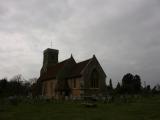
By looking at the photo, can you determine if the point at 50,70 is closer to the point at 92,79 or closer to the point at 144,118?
the point at 92,79

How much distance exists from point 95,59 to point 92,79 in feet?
12.8

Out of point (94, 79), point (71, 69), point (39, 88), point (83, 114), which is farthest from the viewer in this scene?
point (39, 88)

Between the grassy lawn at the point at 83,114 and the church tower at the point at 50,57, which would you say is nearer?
the grassy lawn at the point at 83,114

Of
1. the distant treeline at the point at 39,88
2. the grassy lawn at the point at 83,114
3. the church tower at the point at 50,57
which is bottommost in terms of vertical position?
the grassy lawn at the point at 83,114

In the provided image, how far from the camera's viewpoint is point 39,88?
212 feet

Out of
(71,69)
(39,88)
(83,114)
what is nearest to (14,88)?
(39,88)

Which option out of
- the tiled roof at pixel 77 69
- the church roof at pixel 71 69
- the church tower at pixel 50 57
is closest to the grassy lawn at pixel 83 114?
the tiled roof at pixel 77 69

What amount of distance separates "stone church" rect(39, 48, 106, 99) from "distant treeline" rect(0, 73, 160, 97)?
12.4 ft

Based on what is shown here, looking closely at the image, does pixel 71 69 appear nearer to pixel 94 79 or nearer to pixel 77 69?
pixel 77 69

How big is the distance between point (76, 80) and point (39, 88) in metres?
18.8

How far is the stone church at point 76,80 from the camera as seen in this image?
155 ft

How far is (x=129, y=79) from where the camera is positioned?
83.9 metres

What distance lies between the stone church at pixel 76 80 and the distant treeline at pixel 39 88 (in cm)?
379

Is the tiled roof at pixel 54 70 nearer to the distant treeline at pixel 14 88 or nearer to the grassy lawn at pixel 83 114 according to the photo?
the distant treeline at pixel 14 88
